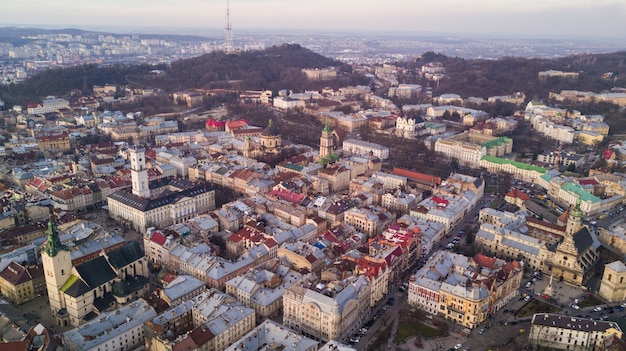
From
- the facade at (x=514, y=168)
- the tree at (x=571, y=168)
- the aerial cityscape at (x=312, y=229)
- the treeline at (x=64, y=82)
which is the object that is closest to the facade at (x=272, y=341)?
the aerial cityscape at (x=312, y=229)

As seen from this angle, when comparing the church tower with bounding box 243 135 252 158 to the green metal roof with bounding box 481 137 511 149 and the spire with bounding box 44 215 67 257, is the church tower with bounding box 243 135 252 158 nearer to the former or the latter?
the green metal roof with bounding box 481 137 511 149

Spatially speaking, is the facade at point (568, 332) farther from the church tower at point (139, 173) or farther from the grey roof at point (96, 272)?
the church tower at point (139, 173)

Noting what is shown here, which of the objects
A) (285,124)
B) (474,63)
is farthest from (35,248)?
(474,63)

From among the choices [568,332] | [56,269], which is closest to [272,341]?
[56,269]

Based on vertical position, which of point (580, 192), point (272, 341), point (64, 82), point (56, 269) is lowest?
point (272, 341)

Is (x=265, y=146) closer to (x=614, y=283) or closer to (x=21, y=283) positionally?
(x=21, y=283)

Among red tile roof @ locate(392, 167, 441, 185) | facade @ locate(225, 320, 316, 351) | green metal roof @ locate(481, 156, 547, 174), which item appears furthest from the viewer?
green metal roof @ locate(481, 156, 547, 174)

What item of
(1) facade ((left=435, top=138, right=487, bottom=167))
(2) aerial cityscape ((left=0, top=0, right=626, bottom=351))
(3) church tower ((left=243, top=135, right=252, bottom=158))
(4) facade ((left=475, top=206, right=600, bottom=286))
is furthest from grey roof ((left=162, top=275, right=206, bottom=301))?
(1) facade ((left=435, top=138, right=487, bottom=167))
